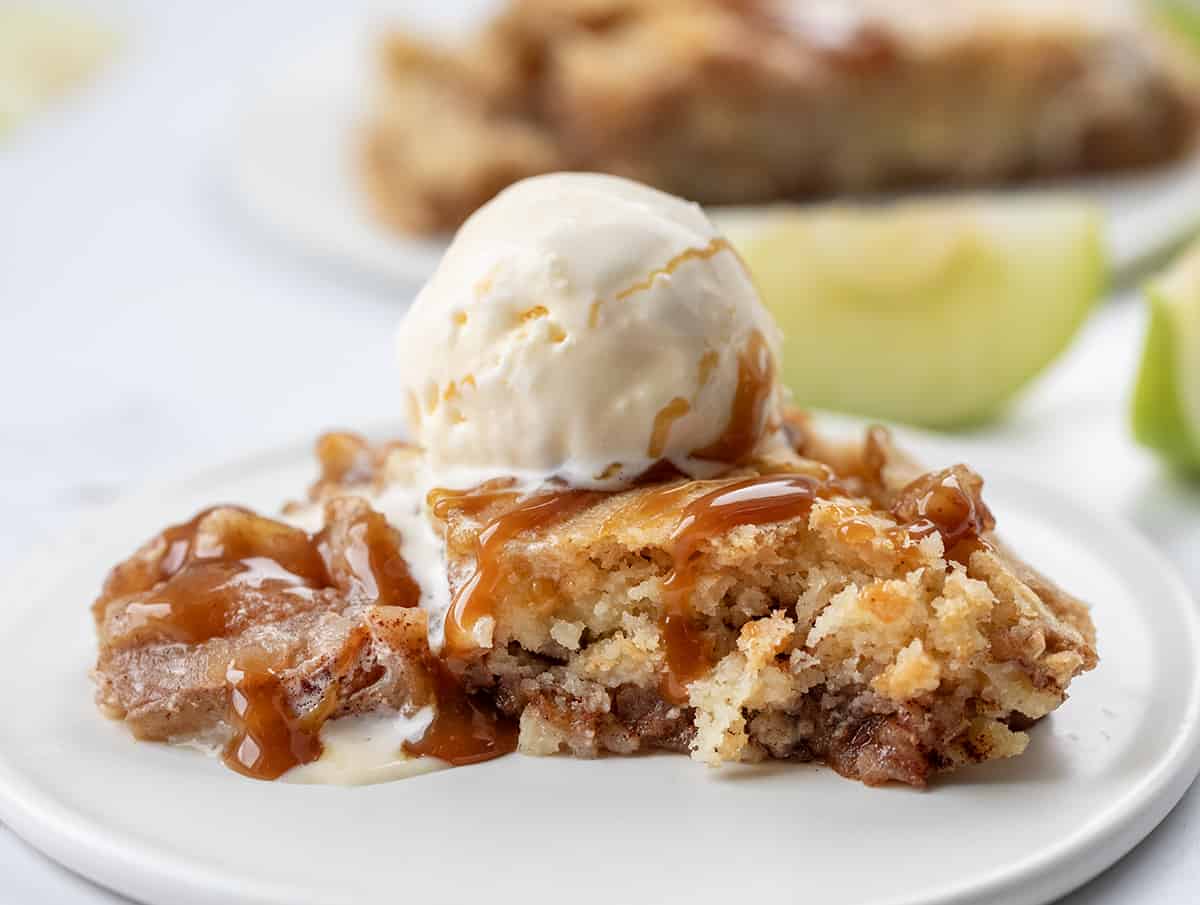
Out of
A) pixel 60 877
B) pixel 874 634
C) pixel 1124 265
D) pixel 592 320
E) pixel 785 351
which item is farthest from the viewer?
pixel 1124 265

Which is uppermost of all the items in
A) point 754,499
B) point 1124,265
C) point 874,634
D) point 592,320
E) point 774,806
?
point 592,320

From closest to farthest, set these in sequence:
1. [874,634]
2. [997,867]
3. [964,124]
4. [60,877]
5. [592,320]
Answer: [997,867] → [60,877] → [874,634] → [592,320] → [964,124]

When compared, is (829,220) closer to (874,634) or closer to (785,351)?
(785,351)

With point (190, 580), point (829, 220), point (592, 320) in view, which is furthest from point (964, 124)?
point (190, 580)

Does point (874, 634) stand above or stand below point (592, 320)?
below

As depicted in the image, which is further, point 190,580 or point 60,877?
point 190,580

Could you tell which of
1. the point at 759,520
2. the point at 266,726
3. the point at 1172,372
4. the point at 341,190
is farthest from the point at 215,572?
the point at 341,190
